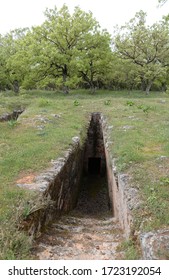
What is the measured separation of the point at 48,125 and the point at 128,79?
63.5 ft

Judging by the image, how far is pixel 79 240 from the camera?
6.30m

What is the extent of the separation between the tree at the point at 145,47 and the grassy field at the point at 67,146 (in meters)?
9.55

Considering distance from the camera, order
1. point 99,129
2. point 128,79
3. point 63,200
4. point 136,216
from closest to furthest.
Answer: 1. point 136,216
2. point 63,200
3. point 99,129
4. point 128,79

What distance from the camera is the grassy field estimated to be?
19.4 feet

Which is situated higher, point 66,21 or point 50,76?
point 66,21

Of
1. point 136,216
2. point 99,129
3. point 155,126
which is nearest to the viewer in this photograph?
point 136,216

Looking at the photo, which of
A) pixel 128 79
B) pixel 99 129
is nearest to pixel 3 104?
pixel 99 129

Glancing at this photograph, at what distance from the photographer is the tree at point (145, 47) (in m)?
27.5

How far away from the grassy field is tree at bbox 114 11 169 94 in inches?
376

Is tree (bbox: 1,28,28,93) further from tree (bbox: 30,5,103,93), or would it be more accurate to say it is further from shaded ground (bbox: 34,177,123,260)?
shaded ground (bbox: 34,177,123,260)

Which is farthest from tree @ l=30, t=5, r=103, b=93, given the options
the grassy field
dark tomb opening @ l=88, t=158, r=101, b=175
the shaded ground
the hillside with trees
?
the shaded ground

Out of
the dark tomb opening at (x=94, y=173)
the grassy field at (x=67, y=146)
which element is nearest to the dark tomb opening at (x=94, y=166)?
the dark tomb opening at (x=94, y=173)

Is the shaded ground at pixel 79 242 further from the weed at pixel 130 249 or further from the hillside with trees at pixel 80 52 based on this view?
the hillside with trees at pixel 80 52

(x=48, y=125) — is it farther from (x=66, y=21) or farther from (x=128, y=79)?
(x=128, y=79)
